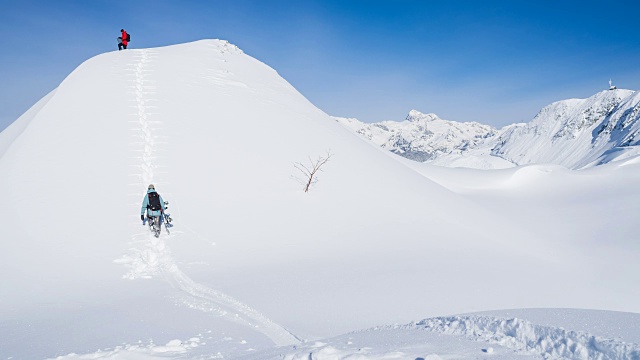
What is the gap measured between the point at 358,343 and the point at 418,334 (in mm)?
885

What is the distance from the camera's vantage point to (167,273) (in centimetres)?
979

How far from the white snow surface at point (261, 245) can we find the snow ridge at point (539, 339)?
0.02 metres

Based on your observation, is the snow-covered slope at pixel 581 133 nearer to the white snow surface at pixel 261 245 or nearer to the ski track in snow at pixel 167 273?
the white snow surface at pixel 261 245

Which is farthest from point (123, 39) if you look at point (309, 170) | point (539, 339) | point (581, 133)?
point (581, 133)

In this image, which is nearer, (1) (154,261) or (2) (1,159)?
(1) (154,261)

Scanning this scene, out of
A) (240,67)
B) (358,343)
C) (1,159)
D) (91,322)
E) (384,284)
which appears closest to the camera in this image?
(358,343)

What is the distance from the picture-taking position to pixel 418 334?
5090 millimetres

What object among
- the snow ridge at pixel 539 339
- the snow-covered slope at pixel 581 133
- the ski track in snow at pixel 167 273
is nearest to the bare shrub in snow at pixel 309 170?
the ski track in snow at pixel 167 273

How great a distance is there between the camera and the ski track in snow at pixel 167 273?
7039 millimetres

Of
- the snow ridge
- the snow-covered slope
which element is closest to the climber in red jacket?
the snow ridge

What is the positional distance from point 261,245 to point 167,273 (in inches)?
133

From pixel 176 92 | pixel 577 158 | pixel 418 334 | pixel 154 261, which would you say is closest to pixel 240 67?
pixel 176 92

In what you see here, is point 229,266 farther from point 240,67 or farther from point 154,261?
point 240,67

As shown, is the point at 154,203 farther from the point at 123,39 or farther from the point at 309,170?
the point at 123,39
